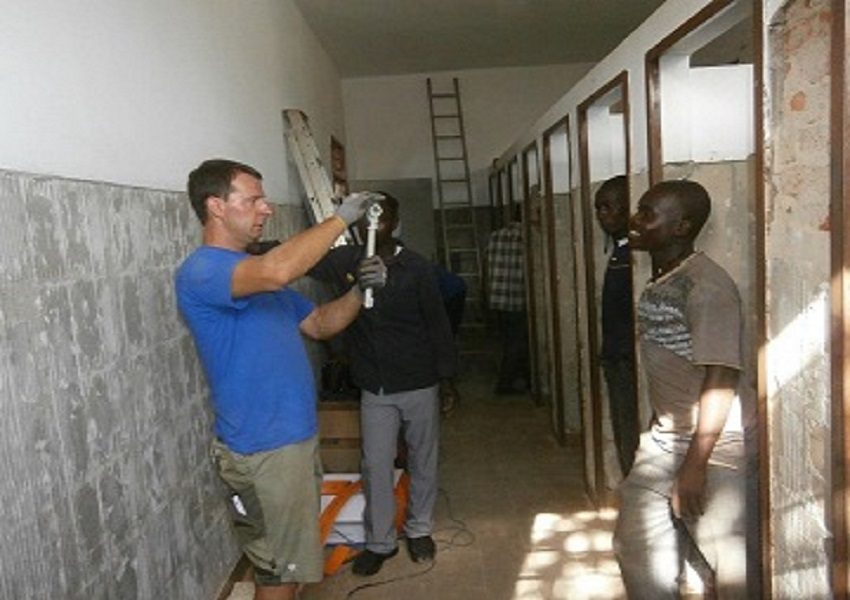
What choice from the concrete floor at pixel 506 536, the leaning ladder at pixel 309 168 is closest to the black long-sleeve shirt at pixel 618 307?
the concrete floor at pixel 506 536

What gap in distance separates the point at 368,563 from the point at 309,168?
2.25 metres

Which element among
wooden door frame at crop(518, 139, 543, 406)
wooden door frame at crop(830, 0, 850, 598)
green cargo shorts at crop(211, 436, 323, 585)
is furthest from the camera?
wooden door frame at crop(518, 139, 543, 406)

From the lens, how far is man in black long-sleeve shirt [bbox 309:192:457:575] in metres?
3.09

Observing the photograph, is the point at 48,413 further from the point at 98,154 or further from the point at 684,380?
the point at 684,380

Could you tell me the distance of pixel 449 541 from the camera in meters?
3.45

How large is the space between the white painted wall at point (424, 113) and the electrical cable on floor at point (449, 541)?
500 centimetres

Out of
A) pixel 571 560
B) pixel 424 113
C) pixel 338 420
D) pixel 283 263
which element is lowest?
pixel 571 560

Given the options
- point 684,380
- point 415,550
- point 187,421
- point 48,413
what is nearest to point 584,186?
point 684,380

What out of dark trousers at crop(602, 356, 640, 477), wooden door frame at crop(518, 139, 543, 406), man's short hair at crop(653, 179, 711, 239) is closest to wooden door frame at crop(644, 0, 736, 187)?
man's short hair at crop(653, 179, 711, 239)

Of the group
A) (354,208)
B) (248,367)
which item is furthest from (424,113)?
(248,367)

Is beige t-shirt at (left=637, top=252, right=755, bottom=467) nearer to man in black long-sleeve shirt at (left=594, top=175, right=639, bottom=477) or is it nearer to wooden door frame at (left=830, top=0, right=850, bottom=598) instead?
wooden door frame at (left=830, top=0, right=850, bottom=598)

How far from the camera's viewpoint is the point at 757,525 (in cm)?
201

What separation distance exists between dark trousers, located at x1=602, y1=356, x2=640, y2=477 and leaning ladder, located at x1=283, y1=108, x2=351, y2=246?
5.90 feet

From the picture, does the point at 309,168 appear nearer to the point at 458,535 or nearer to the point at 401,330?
the point at 401,330
